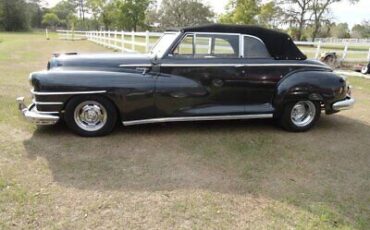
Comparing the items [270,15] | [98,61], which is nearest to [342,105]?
[98,61]

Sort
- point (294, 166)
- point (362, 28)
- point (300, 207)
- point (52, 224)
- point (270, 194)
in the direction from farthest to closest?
point (362, 28) → point (294, 166) → point (270, 194) → point (300, 207) → point (52, 224)

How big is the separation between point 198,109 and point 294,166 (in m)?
1.68

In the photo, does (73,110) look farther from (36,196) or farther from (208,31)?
(208,31)

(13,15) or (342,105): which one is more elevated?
(13,15)

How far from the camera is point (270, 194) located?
146 inches

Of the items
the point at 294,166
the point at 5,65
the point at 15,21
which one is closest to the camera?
the point at 294,166

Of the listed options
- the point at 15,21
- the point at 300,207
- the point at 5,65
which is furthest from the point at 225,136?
the point at 15,21


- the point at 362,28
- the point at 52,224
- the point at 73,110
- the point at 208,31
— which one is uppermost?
the point at 362,28

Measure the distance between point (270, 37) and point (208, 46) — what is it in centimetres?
101

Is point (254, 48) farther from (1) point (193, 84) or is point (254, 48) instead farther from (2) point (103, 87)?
(2) point (103, 87)

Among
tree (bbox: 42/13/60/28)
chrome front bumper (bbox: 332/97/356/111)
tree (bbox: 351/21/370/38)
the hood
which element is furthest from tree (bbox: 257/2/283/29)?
tree (bbox: 42/13/60/28)

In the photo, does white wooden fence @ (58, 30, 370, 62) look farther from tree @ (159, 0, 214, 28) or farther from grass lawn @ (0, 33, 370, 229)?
tree @ (159, 0, 214, 28)

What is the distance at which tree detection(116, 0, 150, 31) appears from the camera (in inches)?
2366

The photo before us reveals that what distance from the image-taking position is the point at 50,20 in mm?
101188
